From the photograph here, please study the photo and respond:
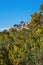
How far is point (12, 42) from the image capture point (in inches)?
2980

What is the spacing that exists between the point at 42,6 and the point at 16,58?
54.6 ft

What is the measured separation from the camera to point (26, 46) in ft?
210

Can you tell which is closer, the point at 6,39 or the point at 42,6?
the point at 42,6

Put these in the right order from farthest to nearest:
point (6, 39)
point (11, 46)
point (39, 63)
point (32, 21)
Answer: point (6, 39)
point (11, 46)
point (32, 21)
point (39, 63)

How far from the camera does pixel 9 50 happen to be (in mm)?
72500

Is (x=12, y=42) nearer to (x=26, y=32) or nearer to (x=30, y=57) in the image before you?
(x=26, y=32)

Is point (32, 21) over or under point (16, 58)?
over

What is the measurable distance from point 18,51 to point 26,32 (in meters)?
3.92

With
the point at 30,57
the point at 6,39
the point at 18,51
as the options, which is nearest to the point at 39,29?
the point at 30,57

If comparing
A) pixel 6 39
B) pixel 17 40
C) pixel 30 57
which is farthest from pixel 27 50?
pixel 6 39

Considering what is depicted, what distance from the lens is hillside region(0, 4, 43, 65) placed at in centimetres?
5633

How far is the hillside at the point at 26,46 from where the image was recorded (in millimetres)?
56325

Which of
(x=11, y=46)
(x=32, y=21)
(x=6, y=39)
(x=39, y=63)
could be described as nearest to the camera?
(x=39, y=63)

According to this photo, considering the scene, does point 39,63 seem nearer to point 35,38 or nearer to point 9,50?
point 35,38
